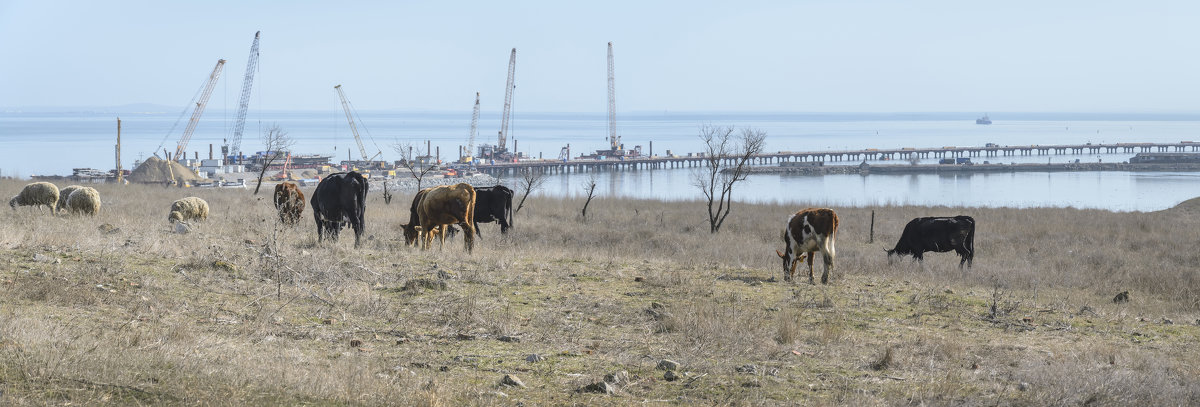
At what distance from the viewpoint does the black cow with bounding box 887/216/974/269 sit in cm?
2208

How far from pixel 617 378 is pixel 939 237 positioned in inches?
622

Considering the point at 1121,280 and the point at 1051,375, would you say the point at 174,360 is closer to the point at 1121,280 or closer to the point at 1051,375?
the point at 1051,375

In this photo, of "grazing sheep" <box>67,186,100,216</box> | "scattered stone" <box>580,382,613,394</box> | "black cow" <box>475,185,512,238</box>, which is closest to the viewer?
"scattered stone" <box>580,382,613,394</box>

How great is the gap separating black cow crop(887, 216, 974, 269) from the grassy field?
140 inches

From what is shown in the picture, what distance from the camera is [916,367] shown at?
9055 mm

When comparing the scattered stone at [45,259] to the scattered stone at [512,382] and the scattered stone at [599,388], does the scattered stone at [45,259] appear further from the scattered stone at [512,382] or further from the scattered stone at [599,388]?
the scattered stone at [599,388]

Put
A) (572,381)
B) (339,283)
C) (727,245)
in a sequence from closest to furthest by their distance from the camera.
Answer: (572,381)
(339,283)
(727,245)

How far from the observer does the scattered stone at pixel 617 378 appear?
8047mm

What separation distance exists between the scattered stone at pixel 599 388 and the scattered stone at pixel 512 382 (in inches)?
19.7

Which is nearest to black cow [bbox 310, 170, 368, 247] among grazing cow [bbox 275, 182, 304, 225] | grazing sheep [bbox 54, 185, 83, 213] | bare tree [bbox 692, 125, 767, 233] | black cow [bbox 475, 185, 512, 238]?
grazing cow [bbox 275, 182, 304, 225]

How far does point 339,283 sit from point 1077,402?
812 cm

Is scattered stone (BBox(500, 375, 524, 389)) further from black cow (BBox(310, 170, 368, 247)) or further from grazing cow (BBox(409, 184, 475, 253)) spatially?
black cow (BBox(310, 170, 368, 247))

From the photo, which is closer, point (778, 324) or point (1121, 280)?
point (778, 324)

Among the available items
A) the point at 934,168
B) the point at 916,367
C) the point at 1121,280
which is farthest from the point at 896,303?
the point at 934,168
